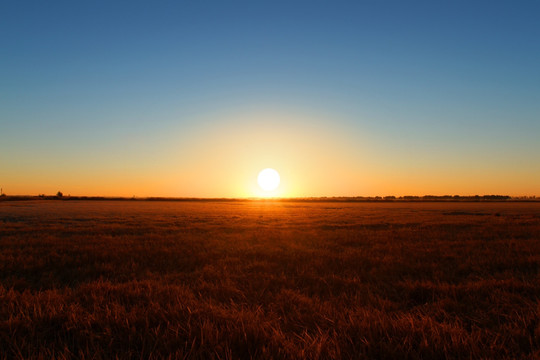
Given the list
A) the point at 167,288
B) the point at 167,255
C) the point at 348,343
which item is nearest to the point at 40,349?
the point at 167,288

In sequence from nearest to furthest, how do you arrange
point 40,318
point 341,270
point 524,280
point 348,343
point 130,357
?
point 130,357
point 348,343
point 40,318
point 524,280
point 341,270

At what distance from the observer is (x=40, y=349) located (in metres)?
2.87

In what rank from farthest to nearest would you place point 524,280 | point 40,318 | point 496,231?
point 496,231 < point 524,280 < point 40,318

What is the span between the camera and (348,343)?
121 inches

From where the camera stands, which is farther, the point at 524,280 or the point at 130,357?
the point at 524,280

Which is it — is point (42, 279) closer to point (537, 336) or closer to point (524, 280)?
point (537, 336)

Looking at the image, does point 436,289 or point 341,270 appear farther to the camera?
point 341,270

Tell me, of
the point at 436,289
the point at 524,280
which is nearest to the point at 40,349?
the point at 436,289

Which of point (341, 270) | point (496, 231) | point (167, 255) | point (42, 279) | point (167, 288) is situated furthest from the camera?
point (496, 231)

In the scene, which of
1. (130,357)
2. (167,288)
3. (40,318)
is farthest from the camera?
(167,288)

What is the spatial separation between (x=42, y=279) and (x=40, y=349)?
438 centimetres

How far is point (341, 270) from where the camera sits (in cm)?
724

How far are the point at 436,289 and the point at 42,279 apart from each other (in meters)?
7.80

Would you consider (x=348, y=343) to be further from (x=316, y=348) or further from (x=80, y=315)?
(x=80, y=315)
